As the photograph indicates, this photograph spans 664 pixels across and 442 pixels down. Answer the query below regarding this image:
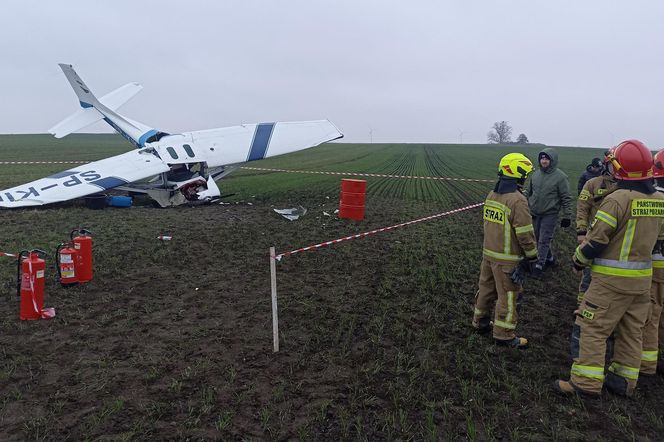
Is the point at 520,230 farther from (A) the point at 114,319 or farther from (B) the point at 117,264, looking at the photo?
(B) the point at 117,264

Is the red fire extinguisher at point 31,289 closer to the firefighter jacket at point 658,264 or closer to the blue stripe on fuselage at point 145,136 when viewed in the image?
the firefighter jacket at point 658,264

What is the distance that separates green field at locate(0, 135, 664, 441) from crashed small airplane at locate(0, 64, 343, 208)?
3821 mm

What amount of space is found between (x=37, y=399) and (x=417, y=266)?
227 inches

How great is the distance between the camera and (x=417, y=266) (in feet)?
25.3

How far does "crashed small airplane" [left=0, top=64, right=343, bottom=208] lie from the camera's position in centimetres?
1224

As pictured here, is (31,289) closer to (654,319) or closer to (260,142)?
(654,319)

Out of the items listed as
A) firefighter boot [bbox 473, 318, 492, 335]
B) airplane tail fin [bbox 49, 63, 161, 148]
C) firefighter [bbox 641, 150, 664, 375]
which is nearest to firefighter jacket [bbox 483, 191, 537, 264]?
firefighter boot [bbox 473, 318, 492, 335]

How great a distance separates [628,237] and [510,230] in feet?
3.65

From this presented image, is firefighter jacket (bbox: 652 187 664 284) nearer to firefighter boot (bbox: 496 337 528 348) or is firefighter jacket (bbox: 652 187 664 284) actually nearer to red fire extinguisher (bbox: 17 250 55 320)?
firefighter boot (bbox: 496 337 528 348)

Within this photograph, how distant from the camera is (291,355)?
15.1ft

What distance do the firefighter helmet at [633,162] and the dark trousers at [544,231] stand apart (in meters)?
3.39

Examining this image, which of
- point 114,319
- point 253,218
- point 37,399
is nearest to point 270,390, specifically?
point 37,399

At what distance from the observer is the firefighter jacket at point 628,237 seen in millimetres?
3795

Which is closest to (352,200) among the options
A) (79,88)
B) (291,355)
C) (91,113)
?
(291,355)
